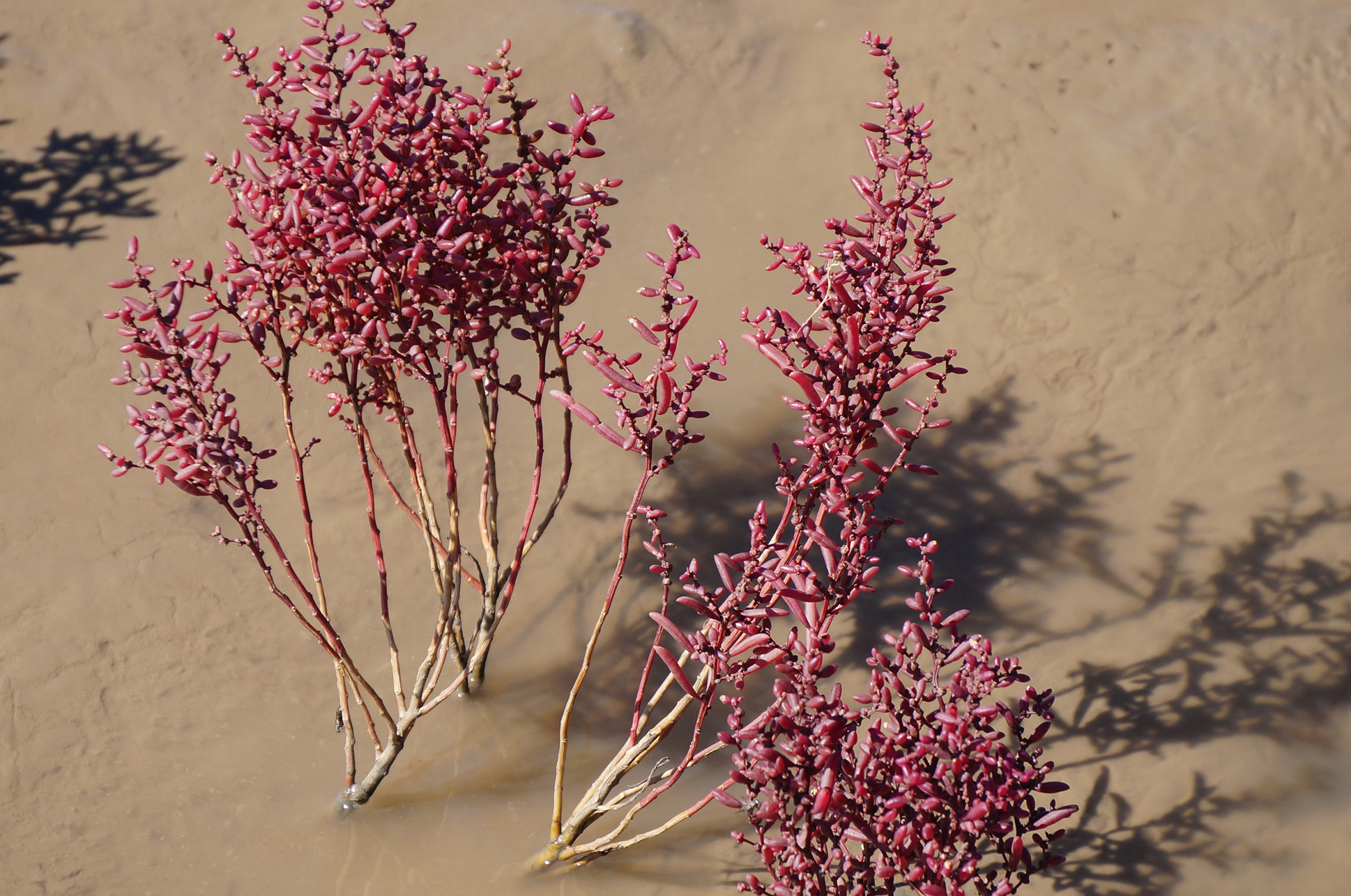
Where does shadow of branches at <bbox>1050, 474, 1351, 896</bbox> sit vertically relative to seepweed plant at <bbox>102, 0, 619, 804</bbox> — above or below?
below

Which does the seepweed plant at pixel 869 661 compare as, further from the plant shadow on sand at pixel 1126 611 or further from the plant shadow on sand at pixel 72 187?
the plant shadow on sand at pixel 72 187

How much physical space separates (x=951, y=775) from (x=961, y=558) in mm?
1441

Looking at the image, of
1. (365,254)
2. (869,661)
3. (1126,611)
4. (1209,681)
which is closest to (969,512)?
(1126,611)

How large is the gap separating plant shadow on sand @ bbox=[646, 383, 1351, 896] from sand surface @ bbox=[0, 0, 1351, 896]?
1 cm

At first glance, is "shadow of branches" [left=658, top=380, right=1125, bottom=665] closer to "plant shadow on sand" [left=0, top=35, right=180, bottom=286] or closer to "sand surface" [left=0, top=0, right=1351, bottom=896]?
"sand surface" [left=0, top=0, right=1351, bottom=896]

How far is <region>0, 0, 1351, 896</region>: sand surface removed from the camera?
259 cm

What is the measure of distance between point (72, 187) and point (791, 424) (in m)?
3.13

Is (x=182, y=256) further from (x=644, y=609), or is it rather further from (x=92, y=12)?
(x=644, y=609)

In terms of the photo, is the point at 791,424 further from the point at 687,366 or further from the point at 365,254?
the point at 365,254

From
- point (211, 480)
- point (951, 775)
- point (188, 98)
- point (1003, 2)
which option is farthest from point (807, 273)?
point (188, 98)

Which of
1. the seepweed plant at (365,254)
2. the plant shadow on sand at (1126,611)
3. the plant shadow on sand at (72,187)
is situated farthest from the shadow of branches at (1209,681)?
the plant shadow on sand at (72,187)

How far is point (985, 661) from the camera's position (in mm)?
1882

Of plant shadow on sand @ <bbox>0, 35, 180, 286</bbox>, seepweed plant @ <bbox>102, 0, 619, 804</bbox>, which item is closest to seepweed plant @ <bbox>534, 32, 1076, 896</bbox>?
seepweed plant @ <bbox>102, 0, 619, 804</bbox>

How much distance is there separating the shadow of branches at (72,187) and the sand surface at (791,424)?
2 cm
